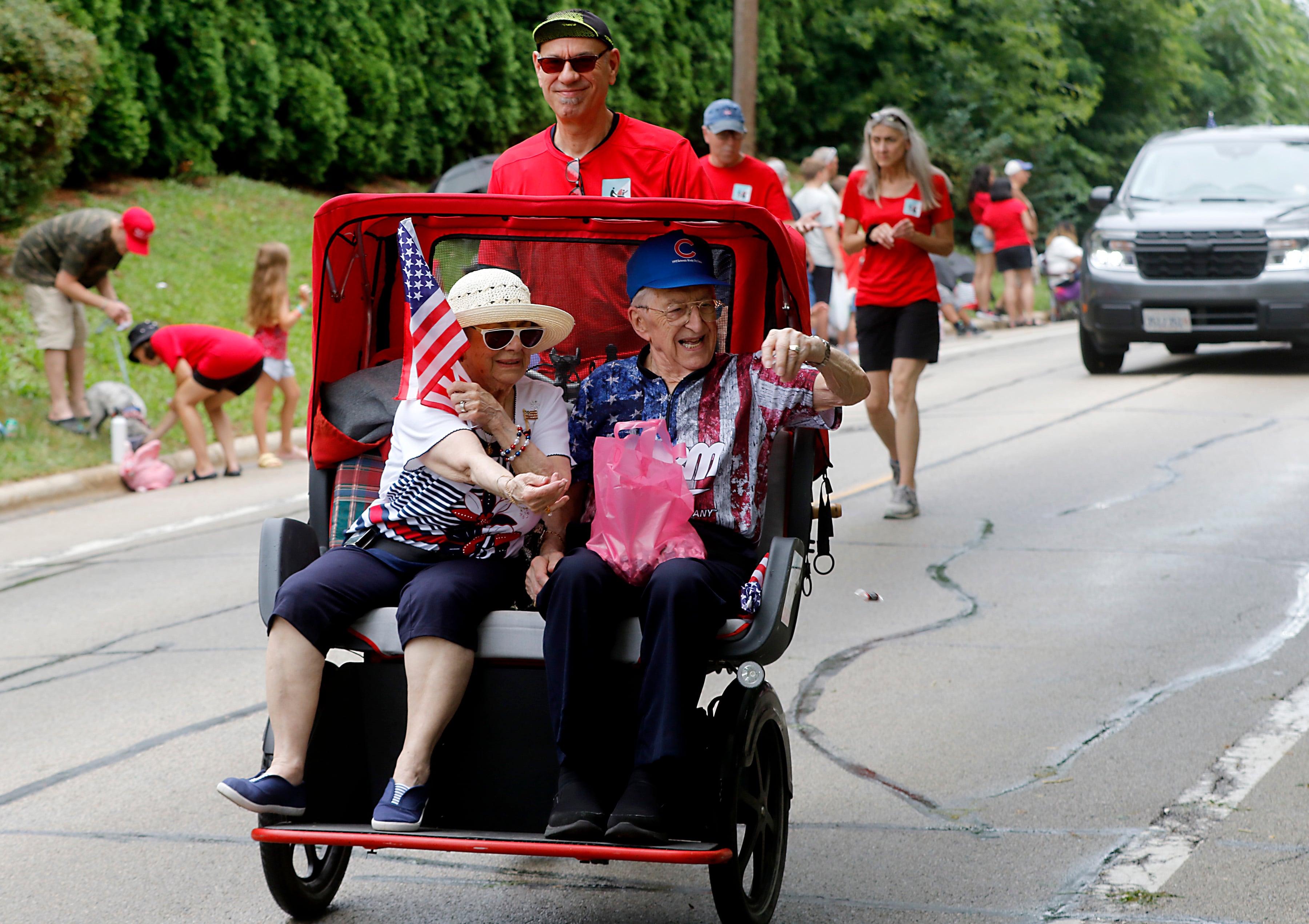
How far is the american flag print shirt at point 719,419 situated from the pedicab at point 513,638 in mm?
94

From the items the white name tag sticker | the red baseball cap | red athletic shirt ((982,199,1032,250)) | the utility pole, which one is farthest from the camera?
red athletic shirt ((982,199,1032,250))

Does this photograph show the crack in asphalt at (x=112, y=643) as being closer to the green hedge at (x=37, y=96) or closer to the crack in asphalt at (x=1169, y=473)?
the crack in asphalt at (x=1169, y=473)

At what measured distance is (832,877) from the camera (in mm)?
4176

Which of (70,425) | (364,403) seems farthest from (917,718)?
(70,425)

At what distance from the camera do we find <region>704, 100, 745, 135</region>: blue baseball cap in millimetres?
9078

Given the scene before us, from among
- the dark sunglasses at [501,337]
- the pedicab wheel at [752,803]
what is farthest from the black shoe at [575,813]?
the dark sunglasses at [501,337]

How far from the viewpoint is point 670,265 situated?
14.0 feet

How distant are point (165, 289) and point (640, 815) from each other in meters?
13.3

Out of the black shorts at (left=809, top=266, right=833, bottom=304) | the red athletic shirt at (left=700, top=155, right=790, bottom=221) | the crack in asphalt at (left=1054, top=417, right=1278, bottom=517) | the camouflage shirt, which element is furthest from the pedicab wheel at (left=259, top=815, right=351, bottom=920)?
the black shorts at (left=809, top=266, right=833, bottom=304)

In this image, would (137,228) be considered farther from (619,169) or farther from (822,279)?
(822,279)

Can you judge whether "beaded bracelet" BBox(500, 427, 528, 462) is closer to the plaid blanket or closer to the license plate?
the plaid blanket

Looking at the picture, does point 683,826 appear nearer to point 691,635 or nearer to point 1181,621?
point 691,635

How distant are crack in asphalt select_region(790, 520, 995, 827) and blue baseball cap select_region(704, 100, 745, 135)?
9.03ft

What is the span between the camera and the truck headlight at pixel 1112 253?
46.5 feet
